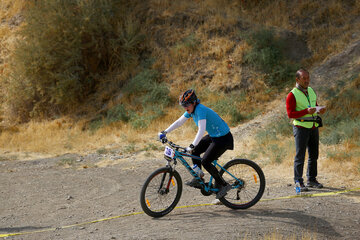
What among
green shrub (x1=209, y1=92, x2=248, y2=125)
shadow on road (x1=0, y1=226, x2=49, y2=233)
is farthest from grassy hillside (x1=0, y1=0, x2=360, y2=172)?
shadow on road (x1=0, y1=226, x2=49, y2=233)

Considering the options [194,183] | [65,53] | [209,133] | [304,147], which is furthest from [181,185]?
[65,53]

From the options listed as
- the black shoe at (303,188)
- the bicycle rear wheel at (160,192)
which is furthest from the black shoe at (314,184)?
the bicycle rear wheel at (160,192)

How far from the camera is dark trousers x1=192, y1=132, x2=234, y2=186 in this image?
19.6 ft

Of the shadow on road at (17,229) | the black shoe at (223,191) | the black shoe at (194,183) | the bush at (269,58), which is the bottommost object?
the shadow on road at (17,229)

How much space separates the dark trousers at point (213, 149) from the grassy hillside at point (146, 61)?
879 cm

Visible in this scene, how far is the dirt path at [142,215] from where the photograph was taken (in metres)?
5.48

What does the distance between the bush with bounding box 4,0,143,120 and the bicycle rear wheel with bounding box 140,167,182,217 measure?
1415 centimetres

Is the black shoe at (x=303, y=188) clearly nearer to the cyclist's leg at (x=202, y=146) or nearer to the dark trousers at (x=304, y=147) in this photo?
the dark trousers at (x=304, y=147)

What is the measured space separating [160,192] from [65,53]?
14863mm

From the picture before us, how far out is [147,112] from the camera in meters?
16.9

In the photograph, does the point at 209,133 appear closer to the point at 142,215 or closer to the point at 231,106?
the point at 142,215

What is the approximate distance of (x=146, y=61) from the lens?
1983cm

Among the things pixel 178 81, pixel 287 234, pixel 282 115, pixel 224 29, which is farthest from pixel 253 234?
pixel 224 29

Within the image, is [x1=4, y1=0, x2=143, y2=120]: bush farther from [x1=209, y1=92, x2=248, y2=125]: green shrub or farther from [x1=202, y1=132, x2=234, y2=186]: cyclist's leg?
[x1=202, y1=132, x2=234, y2=186]: cyclist's leg
